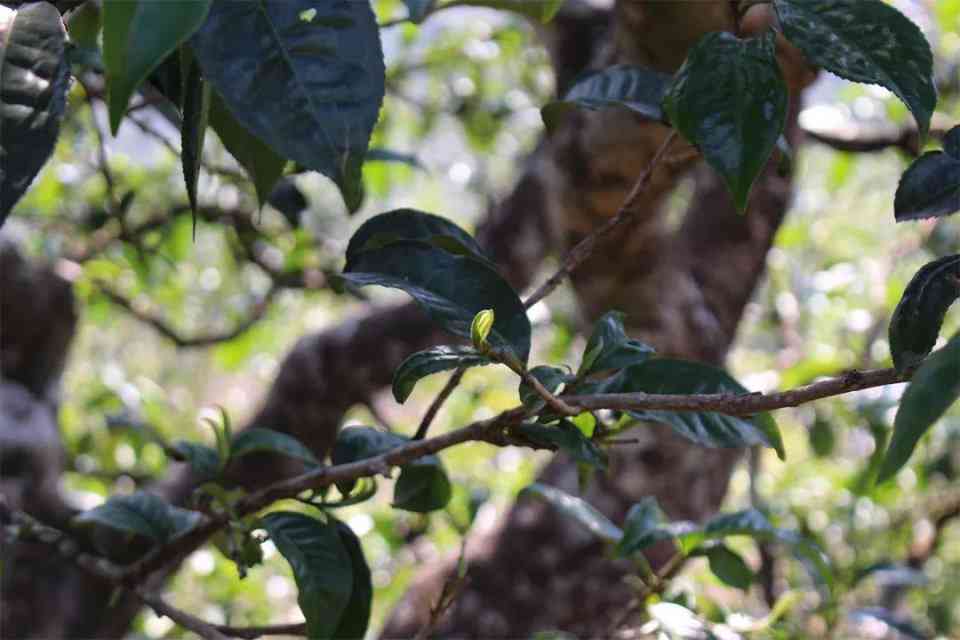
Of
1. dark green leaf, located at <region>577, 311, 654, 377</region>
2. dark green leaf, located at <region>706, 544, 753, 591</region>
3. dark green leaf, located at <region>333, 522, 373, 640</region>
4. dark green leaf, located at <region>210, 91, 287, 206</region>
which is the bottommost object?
dark green leaf, located at <region>706, 544, 753, 591</region>

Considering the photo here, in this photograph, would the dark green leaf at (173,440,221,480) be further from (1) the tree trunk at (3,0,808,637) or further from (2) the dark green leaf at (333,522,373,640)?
(1) the tree trunk at (3,0,808,637)

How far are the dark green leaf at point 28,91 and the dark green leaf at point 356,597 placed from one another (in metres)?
0.28

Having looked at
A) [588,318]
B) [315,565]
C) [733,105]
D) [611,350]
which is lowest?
[588,318]

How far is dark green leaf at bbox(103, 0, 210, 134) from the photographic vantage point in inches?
10.8

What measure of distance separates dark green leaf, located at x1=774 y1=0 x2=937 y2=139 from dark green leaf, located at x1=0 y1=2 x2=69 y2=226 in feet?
0.81

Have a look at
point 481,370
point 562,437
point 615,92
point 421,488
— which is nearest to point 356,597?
point 421,488

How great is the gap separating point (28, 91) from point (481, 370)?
190 cm

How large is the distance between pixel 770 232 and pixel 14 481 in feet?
3.13

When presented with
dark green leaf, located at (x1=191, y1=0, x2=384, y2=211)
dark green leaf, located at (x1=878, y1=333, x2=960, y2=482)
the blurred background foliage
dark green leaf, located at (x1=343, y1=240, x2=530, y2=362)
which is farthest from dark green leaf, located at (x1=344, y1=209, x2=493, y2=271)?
the blurred background foliage

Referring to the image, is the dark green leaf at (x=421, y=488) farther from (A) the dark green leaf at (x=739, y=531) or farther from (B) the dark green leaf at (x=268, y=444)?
(A) the dark green leaf at (x=739, y=531)

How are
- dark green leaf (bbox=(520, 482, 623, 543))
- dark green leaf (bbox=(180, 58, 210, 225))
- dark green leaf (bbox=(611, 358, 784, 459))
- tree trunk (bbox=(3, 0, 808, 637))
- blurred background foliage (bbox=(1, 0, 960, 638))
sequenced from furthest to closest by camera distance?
blurred background foliage (bbox=(1, 0, 960, 638)) → tree trunk (bbox=(3, 0, 808, 637)) → dark green leaf (bbox=(520, 482, 623, 543)) → dark green leaf (bbox=(611, 358, 784, 459)) → dark green leaf (bbox=(180, 58, 210, 225))

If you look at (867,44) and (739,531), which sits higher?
(867,44)

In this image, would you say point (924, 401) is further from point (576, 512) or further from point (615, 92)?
point (576, 512)

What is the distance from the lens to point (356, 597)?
55 centimetres
